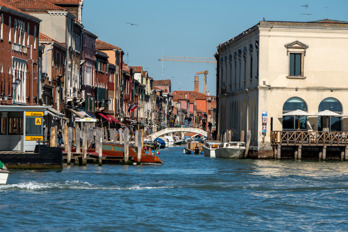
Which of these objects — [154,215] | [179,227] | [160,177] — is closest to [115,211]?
[154,215]

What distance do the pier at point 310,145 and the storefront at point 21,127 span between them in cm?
2381

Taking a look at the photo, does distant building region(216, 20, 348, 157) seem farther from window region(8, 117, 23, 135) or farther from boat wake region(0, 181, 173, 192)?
boat wake region(0, 181, 173, 192)

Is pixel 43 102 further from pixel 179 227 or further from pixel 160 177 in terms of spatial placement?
pixel 179 227

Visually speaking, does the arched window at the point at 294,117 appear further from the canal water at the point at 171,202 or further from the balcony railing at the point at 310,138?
the canal water at the point at 171,202

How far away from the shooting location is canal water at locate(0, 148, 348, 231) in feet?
83.0

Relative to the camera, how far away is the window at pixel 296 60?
6581 cm

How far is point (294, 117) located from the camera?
66312 mm

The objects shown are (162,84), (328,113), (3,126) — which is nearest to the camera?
(3,126)

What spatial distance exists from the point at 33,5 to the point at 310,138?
80.2 feet

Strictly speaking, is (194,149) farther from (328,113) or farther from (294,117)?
(328,113)

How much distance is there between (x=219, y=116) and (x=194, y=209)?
61.1 m

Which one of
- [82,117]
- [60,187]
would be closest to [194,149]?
[82,117]

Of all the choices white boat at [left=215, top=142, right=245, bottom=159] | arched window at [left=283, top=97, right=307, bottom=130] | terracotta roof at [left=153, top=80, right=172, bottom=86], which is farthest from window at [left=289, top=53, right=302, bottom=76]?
terracotta roof at [left=153, top=80, right=172, bottom=86]

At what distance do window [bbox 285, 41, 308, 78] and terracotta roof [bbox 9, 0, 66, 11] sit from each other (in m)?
18.4
